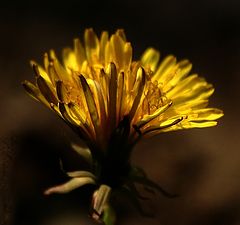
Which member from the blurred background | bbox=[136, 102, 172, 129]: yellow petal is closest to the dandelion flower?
bbox=[136, 102, 172, 129]: yellow petal

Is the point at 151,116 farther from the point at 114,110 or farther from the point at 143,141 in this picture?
the point at 143,141

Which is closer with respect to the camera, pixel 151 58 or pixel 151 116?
pixel 151 116

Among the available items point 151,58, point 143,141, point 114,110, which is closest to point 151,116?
point 114,110

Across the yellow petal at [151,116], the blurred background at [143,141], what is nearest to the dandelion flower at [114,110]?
the yellow petal at [151,116]

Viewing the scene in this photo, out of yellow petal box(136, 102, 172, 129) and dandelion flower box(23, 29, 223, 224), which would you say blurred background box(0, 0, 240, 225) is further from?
yellow petal box(136, 102, 172, 129)

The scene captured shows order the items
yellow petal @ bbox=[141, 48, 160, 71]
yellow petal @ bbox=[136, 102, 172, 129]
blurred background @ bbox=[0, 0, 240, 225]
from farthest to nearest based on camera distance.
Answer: blurred background @ bbox=[0, 0, 240, 225], yellow petal @ bbox=[141, 48, 160, 71], yellow petal @ bbox=[136, 102, 172, 129]

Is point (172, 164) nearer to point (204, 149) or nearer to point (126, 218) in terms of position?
point (204, 149)
